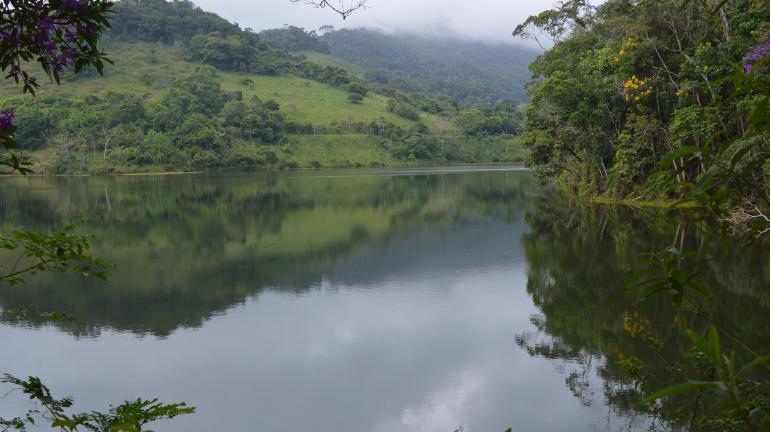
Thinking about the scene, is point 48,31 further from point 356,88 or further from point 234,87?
point 356,88

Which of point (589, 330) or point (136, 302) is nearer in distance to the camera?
point (589, 330)

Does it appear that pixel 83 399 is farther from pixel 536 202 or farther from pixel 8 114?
pixel 536 202

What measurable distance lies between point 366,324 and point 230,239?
Result: 11.0m

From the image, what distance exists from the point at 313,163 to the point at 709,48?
6158cm

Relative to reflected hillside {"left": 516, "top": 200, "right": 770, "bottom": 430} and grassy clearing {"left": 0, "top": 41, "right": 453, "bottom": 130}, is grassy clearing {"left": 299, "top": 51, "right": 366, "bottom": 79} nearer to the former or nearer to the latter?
grassy clearing {"left": 0, "top": 41, "right": 453, "bottom": 130}

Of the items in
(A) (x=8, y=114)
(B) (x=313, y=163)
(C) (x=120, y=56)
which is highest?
(C) (x=120, y=56)

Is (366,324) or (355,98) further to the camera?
(355,98)

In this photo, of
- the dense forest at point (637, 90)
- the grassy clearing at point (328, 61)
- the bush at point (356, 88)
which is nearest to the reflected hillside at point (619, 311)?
the dense forest at point (637, 90)

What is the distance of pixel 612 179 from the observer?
2706 cm

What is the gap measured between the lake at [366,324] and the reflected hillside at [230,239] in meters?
0.11

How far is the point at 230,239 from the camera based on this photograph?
21312 millimetres

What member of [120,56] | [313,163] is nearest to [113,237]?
[313,163]

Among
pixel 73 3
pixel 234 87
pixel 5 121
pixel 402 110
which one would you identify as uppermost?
pixel 234 87

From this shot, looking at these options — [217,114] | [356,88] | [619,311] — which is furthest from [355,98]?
[619,311]
